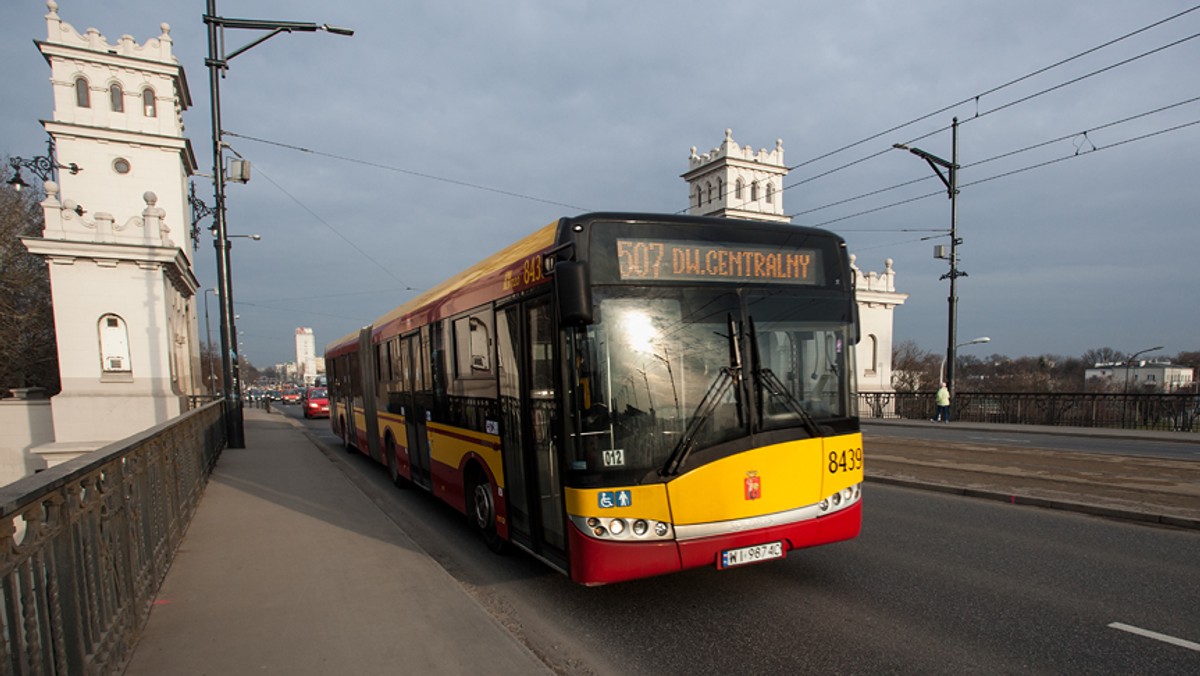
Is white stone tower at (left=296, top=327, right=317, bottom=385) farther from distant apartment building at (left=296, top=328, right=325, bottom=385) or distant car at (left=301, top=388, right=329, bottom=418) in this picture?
distant car at (left=301, top=388, right=329, bottom=418)

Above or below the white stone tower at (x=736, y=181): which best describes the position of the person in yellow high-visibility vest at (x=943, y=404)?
below

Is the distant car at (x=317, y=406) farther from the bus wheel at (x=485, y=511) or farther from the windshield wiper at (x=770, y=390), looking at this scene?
the windshield wiper at (x=770, y=390)

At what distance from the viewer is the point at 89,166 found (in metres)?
31.6

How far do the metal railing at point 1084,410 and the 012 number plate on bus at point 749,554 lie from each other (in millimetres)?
15780

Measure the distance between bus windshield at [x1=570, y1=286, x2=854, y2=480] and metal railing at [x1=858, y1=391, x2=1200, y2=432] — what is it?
612 inches

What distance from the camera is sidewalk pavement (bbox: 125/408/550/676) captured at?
3990mm

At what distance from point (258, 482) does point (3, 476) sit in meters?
20.8

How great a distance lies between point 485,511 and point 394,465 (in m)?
4.94

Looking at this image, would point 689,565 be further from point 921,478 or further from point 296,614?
point 921,478

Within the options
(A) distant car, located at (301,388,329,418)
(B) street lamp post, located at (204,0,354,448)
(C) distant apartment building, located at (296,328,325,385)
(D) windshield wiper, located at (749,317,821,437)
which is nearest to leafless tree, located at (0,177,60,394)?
(A) distant car, located at (301,388,329,418)

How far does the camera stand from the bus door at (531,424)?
16.4ft

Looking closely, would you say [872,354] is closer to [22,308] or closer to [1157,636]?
[1157,636]

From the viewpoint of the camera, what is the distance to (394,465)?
1113 centimetres

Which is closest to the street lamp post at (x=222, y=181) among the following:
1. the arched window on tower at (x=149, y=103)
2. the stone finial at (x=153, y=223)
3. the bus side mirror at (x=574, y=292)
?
the stone finial at (x=153, y=223)
